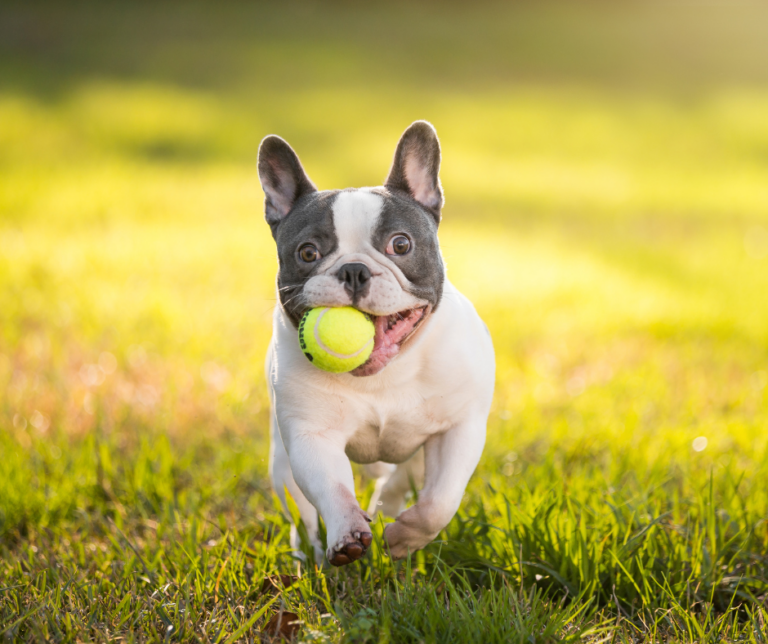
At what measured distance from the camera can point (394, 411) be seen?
→ 3072 mm

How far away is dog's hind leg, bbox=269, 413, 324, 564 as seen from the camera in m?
3.26

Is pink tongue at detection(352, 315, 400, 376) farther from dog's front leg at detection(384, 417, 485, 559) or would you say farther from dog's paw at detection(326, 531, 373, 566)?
dog's paw at detection(326, 531, 373, 566)

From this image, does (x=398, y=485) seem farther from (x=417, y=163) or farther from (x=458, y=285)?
(x=458, y=285)

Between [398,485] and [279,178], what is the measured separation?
4.78ft

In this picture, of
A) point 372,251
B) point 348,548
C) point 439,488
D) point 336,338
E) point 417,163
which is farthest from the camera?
point 417,163

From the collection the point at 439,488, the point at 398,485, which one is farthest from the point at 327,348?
the point at 398,485

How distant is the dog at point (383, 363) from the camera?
287 centimetres

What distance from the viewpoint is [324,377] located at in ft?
9.90

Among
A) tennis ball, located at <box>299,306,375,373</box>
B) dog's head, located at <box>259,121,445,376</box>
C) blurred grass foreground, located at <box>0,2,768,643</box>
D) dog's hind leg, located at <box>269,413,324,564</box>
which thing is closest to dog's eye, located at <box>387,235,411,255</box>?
dog's head, located at <box>259,121,445,376</box>

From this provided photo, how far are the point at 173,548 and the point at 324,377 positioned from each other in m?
0.96

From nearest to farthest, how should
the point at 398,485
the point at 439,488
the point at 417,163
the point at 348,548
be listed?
the point at 348,548, the point at 439,488, the point at 417,163, the point at 398,485

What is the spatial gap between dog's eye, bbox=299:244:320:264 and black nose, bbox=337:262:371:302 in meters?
0.23

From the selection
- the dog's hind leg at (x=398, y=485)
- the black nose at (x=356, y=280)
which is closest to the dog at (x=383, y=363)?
the black nose at (x=356, y=280)

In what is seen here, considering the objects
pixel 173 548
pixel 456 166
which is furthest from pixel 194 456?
pixel 456 166
